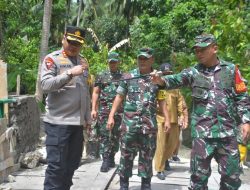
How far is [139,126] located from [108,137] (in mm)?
1834

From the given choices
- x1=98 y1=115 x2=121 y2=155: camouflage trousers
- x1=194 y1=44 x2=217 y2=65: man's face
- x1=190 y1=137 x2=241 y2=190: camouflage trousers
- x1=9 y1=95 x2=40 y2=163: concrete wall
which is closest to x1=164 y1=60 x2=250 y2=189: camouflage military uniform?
x1=190 y1=137 x2=241 y2=190: camouflage trousers

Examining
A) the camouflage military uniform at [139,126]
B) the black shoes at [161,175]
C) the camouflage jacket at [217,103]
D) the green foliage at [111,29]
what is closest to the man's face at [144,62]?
the camouflage military uniform at [139,126]

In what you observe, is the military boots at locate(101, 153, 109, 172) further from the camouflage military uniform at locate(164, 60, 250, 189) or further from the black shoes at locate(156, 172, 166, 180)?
the camouflage military uniform at locate(164, 60, 250, 189)

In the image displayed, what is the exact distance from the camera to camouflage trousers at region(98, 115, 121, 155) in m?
7.16

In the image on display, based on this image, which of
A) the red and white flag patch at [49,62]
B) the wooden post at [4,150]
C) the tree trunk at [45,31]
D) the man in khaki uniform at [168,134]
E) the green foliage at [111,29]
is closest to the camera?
the red and white flag patch at [49,62]

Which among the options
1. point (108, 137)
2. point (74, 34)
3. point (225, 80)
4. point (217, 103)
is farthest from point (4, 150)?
point (225, 80)

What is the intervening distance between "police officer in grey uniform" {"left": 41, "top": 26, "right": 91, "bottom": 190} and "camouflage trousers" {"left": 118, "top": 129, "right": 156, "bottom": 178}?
1102 mm

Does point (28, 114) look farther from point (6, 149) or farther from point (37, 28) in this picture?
point (37, 28)

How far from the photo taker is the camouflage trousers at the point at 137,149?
216 inches

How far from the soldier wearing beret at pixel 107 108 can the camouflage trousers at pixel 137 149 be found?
1.52 meters

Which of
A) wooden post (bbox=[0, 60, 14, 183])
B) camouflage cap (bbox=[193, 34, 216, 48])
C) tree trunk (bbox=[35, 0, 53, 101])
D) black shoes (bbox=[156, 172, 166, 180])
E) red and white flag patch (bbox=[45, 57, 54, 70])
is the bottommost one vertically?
black shoes (bbox=[156, 172, 166, 180])

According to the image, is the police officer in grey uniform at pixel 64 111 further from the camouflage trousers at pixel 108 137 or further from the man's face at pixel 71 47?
the camouflage trousers at pixel 108 137

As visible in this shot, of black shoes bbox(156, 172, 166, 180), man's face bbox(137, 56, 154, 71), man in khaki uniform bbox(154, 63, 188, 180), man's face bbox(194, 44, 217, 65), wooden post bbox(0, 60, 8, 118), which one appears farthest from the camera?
man in khaki uniform bbox(154, 63, 188, 180)

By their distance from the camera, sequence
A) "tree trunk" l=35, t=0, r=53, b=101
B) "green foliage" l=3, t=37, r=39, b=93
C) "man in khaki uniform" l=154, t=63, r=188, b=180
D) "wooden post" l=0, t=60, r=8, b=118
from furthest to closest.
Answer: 1. "green foliage" l=3, t=37, r=39, b=93
2. "tree trunk" l=35, t=0, r=53, b=101
3. "man in khaki uniform" l=154, t=63, r=188, b=180
4. "wooden post" l=0, t=60, r=8, b=118
